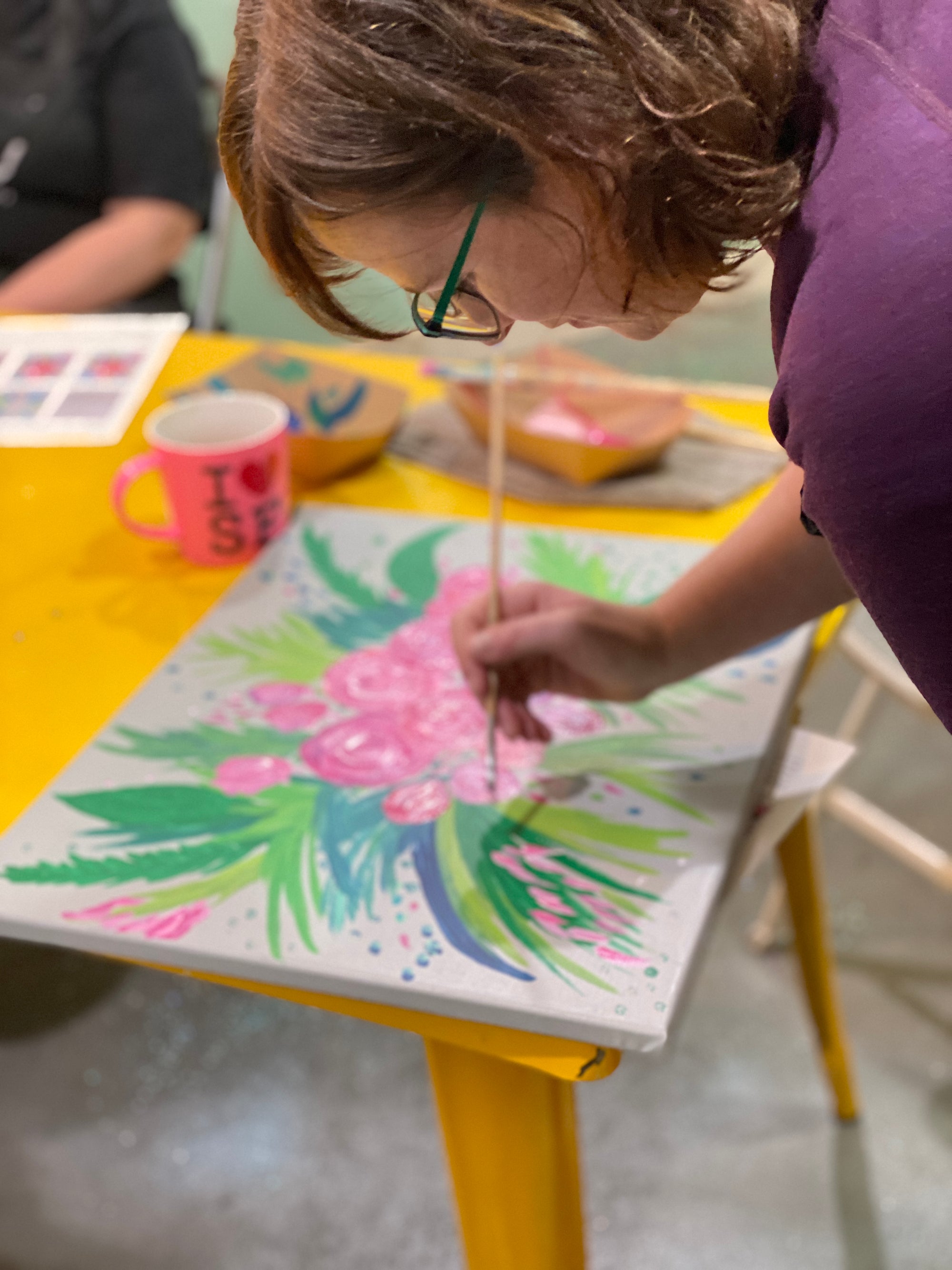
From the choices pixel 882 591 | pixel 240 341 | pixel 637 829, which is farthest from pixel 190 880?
pixel 240 341

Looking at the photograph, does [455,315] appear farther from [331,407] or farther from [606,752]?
[331,407]

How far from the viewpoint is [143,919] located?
0.60 metres

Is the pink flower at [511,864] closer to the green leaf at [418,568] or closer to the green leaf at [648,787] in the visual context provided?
the green leaf at [648,787]

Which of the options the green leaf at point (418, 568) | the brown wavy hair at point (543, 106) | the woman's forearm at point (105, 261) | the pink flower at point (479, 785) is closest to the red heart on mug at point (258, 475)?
the green leaf at point (418, 568)

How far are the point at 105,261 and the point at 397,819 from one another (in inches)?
51.2

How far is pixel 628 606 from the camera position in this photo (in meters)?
0.77

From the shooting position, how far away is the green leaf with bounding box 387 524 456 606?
902mm

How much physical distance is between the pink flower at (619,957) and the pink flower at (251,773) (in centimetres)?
24

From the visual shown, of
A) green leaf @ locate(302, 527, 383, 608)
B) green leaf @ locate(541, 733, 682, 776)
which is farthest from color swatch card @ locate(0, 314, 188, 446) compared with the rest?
green leaf @ locate(541, 733, 682, 776)

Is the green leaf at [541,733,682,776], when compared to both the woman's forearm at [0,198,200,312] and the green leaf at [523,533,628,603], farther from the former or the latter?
the woman's forearm at [0,198,200,312]

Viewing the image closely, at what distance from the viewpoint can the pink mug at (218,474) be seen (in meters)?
0.91

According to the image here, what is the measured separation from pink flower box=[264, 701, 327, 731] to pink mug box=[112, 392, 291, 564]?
217 mm

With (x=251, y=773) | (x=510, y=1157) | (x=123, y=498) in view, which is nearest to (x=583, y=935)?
(x=510, y=1157)

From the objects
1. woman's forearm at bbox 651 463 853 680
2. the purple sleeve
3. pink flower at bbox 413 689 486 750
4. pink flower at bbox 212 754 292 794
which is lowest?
pink flower at bbox 413 689 486 750
